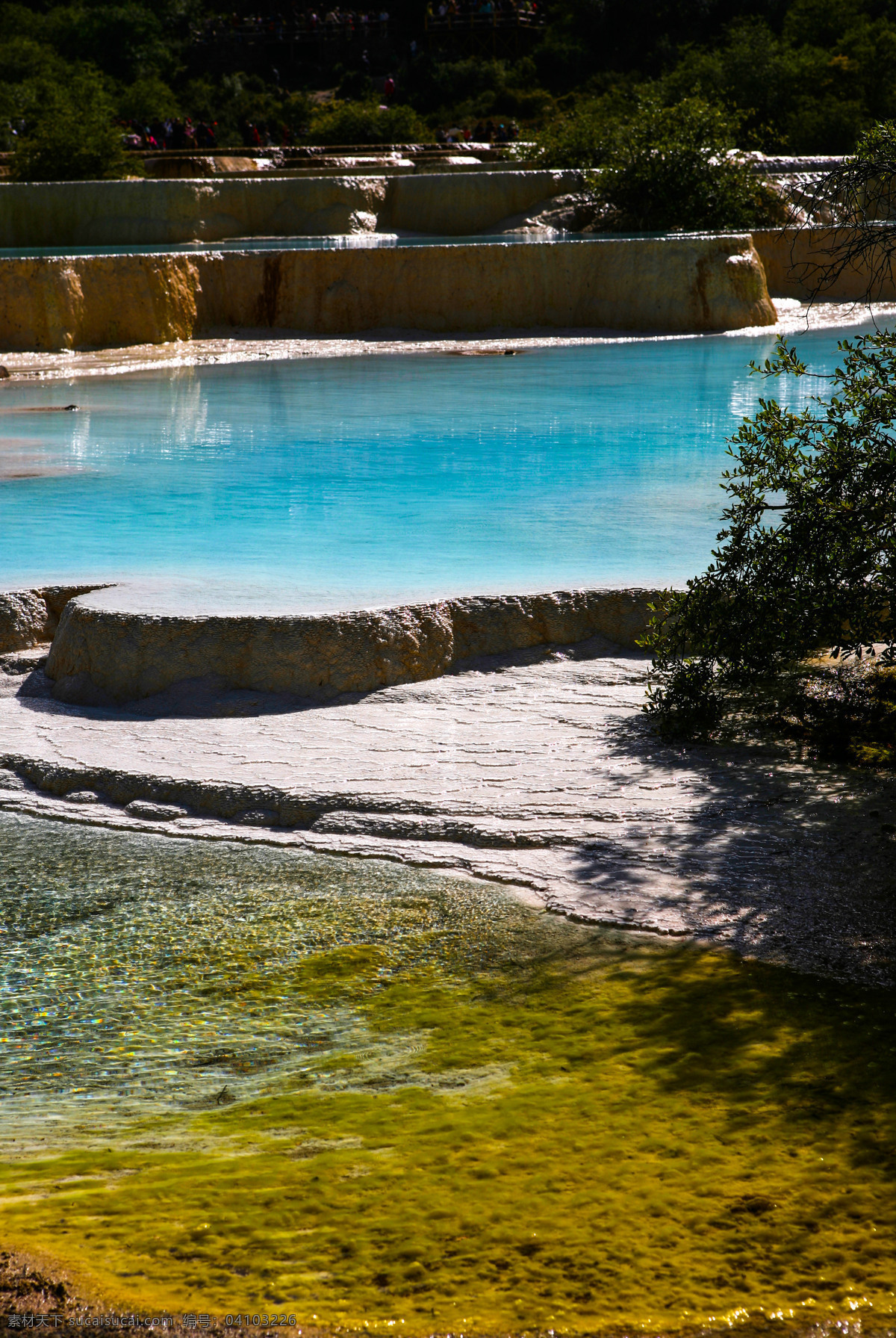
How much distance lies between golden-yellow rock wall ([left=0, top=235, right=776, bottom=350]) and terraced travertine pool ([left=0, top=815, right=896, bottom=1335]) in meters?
12.9

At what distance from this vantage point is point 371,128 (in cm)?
3253

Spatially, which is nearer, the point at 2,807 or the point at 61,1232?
the point at 61,1232

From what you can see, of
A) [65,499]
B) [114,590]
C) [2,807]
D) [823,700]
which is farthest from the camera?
[65,499]

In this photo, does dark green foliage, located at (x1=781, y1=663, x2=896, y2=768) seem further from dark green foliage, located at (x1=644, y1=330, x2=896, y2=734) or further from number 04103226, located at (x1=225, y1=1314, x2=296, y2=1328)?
number 04103226, located at (x1=225, y1=1314, x2=296, y2=1328)

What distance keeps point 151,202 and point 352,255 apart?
202 inches

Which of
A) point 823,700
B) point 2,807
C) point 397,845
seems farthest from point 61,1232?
point 823,700

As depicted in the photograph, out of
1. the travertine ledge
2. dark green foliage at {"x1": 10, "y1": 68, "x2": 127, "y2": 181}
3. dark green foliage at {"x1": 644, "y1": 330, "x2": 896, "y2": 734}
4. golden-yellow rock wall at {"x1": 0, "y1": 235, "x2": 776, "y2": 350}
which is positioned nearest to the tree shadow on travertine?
dark green foliage at {"x1": 644, "y1": 330, "x2": 896, "y2": 734}

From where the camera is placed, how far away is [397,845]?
13.3ft

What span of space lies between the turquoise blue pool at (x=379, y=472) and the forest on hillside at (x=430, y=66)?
12.8m

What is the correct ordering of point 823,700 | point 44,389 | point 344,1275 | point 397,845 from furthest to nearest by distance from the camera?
point 44,389 → point 823,700 → point 397,845 → point 344,1275

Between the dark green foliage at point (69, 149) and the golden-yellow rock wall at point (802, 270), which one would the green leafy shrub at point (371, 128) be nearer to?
the dark green foliage at point (69, 149)

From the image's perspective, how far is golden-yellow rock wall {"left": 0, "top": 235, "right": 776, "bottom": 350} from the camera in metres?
15.8

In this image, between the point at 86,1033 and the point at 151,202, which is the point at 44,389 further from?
the point at 86,1033

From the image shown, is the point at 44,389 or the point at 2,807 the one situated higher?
the point at 44,389
